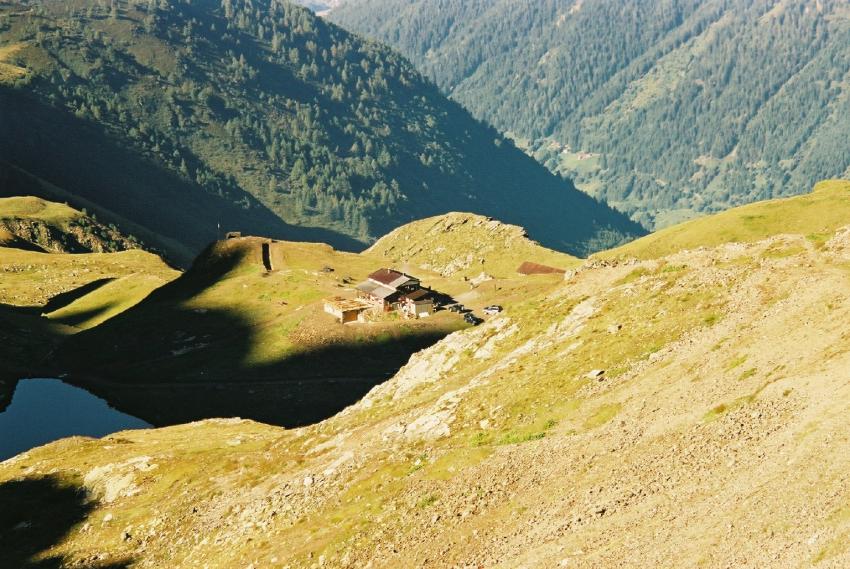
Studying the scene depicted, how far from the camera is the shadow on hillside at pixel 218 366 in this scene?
138 metres

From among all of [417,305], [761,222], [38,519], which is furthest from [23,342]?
[761,222]

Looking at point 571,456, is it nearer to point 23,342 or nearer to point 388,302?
point 388,302

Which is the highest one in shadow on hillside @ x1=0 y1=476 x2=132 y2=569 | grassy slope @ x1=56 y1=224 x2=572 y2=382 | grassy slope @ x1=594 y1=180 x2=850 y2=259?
grassy slope @ x1=594 y1=180 x2=850 y2=259

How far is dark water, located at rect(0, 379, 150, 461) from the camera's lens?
133m

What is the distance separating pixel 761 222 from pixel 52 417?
408 ft

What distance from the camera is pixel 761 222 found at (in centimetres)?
15688

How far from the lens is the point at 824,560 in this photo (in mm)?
31891

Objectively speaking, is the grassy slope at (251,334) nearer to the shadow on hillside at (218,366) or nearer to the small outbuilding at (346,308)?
A: the shadow on hillside at (218,366)

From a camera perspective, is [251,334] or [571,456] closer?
[571,456]

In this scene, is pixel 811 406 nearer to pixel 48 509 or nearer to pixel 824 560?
pixel 824 560

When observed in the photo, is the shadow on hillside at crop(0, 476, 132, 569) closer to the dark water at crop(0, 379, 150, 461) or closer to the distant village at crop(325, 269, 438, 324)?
the dark water at crop(0, 379, 150, 461)

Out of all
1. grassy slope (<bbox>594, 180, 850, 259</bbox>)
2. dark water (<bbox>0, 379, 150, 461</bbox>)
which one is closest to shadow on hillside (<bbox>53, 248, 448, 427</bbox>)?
dark water (<bbox>0, 379, 150, 461</bbox>)

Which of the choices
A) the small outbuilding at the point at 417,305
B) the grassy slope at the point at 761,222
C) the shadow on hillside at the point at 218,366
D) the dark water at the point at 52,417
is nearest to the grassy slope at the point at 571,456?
the dark water at the point at 52,417

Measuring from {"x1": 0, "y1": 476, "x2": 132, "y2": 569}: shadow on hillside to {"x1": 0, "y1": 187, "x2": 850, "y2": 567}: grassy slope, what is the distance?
12.7 inches
